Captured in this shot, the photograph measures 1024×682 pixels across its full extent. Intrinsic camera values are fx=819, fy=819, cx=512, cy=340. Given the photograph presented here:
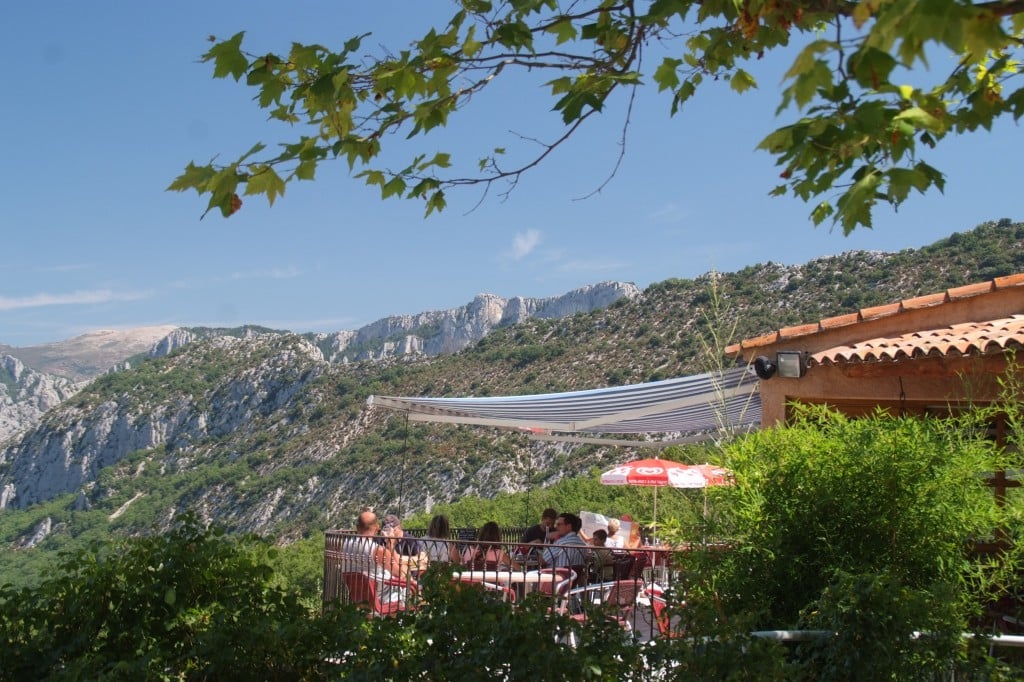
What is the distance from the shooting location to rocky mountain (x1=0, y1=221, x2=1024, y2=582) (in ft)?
90.6

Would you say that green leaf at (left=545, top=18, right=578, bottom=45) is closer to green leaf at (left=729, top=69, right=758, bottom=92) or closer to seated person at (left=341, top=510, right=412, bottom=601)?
green leaf at (left=729, top=69, right=758, bottom=92)

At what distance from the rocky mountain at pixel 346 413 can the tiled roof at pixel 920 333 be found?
160 centimetres

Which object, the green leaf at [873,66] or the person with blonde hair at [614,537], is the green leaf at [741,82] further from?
the person with blonde hair at [614,537]

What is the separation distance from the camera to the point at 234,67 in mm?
2955

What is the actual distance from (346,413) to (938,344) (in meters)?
40.6

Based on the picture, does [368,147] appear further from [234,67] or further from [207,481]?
[207,481]

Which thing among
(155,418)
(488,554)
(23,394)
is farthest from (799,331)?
(23,394)

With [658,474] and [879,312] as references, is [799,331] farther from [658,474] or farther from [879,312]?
[658,474]

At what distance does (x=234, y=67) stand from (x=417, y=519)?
41.0 ft

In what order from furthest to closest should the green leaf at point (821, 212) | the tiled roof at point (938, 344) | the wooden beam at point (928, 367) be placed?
the wooden beam at point (928, 367) < the tiled roof at point (938, 344) < the green leaf at point (821, 212)

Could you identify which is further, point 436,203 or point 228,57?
point 436,203

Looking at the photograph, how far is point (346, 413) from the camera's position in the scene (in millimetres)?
44094

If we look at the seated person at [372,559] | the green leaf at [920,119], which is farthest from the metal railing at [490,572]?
the green leaf at [920,119]

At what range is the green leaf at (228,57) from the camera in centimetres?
286
